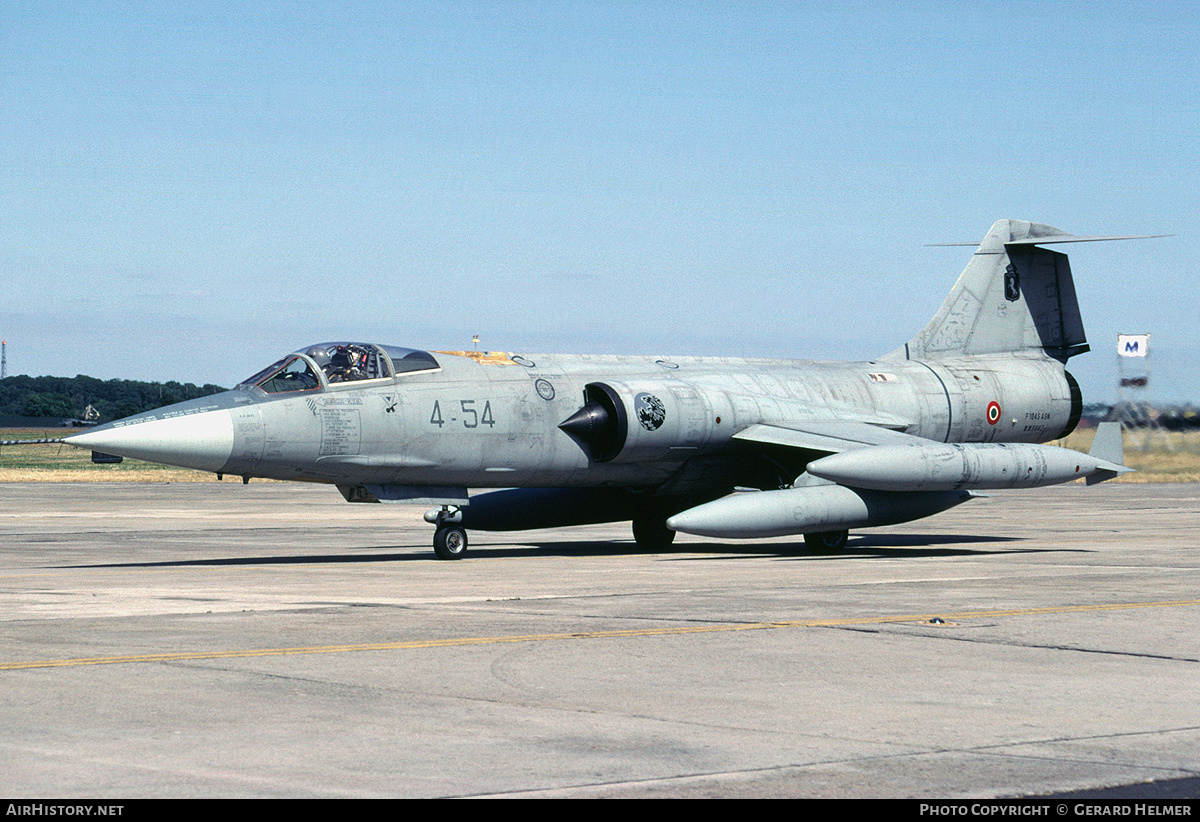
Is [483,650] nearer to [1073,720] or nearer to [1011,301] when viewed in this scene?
[1073,720]

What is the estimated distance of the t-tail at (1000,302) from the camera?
26719 mm

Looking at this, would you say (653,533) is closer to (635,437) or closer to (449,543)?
(635,437)

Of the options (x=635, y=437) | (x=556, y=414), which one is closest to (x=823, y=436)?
(x=635, y=437)

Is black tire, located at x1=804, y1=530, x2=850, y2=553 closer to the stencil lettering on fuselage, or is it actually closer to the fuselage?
the fuselage

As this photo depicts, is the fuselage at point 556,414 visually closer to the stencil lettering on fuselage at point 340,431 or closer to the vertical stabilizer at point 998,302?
the stencil lettering on fuselage at point 340,431

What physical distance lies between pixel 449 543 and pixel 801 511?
4.96m

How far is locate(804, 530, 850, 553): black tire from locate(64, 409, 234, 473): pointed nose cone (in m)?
8.68

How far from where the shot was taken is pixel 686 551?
22.8 metres

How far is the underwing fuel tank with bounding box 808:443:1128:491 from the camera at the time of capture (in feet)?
67.1

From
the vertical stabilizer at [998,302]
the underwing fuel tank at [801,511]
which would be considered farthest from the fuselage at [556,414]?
the underwing fuel tank at [801,511]

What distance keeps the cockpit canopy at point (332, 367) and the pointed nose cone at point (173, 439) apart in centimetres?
98

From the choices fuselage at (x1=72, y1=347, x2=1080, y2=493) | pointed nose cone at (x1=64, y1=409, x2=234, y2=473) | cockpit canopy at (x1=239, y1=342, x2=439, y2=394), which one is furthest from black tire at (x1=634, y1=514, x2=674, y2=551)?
pointed nose cone at (x1=64, y1=409, x2=234, y2=473)

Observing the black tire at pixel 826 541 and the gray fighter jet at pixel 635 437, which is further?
the black tire at pixel 826 541
